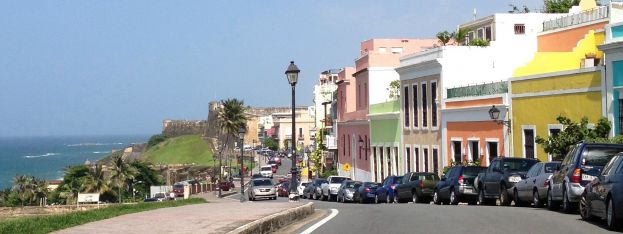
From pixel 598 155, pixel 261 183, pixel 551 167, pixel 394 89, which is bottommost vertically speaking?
pixel 261 183

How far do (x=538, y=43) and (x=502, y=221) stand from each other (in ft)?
107

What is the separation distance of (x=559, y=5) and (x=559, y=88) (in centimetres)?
2687

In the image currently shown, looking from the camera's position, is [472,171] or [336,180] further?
[336,180]

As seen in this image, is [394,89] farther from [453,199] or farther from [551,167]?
[551,167]

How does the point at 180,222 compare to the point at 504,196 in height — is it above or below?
above

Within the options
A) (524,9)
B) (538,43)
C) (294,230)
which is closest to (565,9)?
(524,9)

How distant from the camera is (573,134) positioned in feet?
105

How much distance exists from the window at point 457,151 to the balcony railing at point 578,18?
323 inches

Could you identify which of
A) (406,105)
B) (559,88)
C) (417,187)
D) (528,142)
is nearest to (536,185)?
(559,88)

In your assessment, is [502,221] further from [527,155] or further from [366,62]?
[366,62]

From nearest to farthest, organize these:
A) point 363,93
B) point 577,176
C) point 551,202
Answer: point 577,176 → point 551,202 → point 363,93

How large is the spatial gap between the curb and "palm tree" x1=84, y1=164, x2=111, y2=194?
3089 inches

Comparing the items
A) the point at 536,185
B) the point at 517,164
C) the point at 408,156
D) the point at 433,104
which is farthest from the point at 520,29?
the point at 536,185

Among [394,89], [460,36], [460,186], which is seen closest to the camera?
[460,186]
